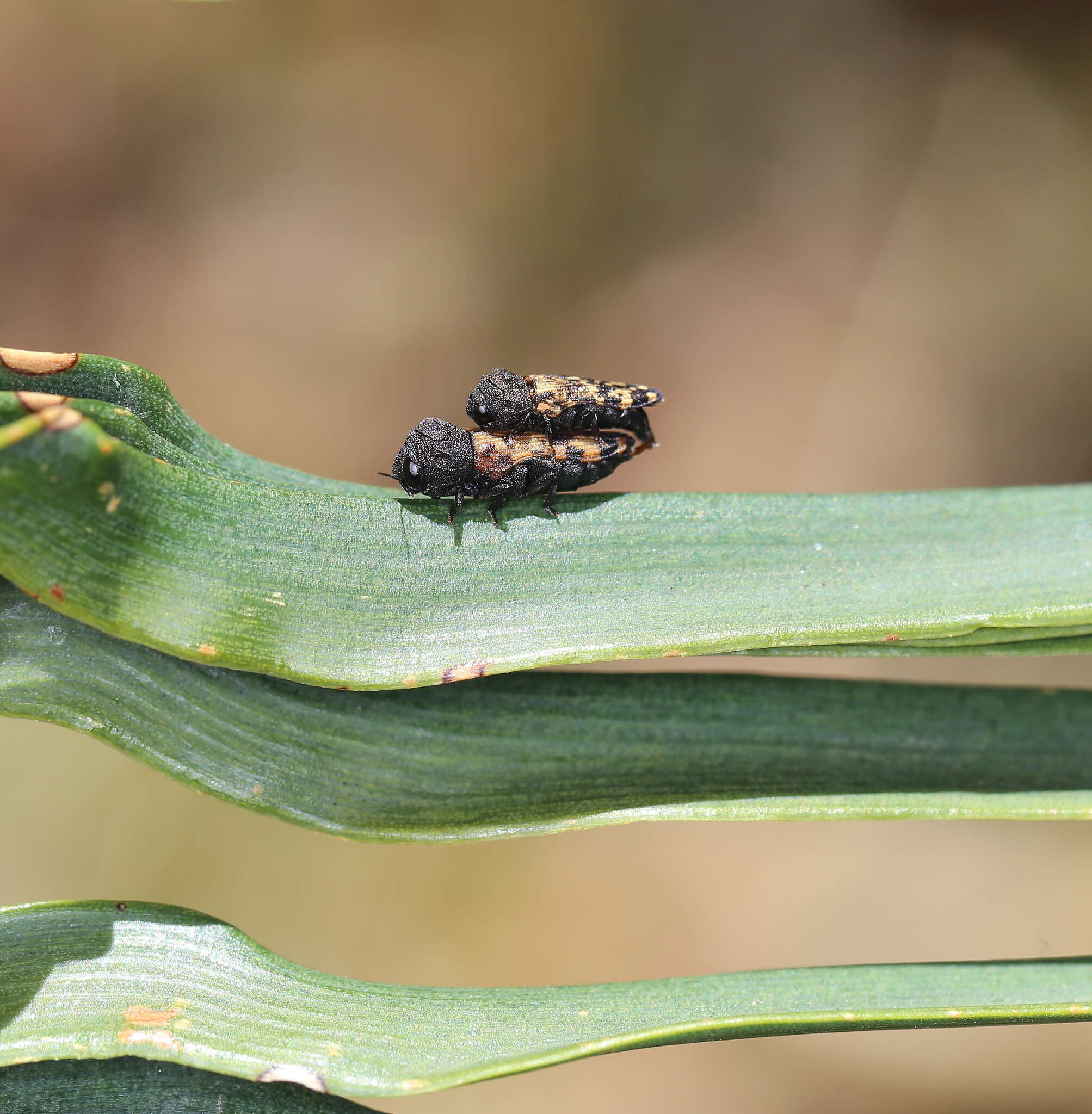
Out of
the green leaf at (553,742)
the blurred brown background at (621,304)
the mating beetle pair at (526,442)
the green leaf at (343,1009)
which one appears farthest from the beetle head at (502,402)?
the blurred brown background at (621,304)

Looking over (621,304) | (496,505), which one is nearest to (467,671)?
(496,505)

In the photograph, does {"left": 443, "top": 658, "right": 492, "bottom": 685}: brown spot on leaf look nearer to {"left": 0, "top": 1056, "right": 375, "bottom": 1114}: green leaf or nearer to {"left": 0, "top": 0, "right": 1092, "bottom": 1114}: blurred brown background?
{"left": 0, "top": 1056, "right": 375, "bottom": 1114}: green leaf

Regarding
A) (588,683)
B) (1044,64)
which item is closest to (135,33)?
(588,683)

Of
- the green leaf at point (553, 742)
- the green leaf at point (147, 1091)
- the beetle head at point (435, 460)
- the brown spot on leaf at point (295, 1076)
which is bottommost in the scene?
the green leaf at point (147, 1091)

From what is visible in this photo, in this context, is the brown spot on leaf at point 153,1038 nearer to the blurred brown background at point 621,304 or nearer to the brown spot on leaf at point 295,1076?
the brown spot on leaf at point 295,1076

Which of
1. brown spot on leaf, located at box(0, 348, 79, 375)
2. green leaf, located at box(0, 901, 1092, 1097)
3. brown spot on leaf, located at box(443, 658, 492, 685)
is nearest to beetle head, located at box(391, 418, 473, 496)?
brown spot on leaf, located at box(443, 658, 492, 685)

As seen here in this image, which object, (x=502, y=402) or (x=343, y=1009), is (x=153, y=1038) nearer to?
(x=343, y=1009)

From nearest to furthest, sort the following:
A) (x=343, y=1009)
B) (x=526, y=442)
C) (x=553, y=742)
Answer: (x=343, y=1009) < (x=553, y=742) < (x=526, y=442)

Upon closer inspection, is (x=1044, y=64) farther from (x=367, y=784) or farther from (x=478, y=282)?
(x=367, y=784)
